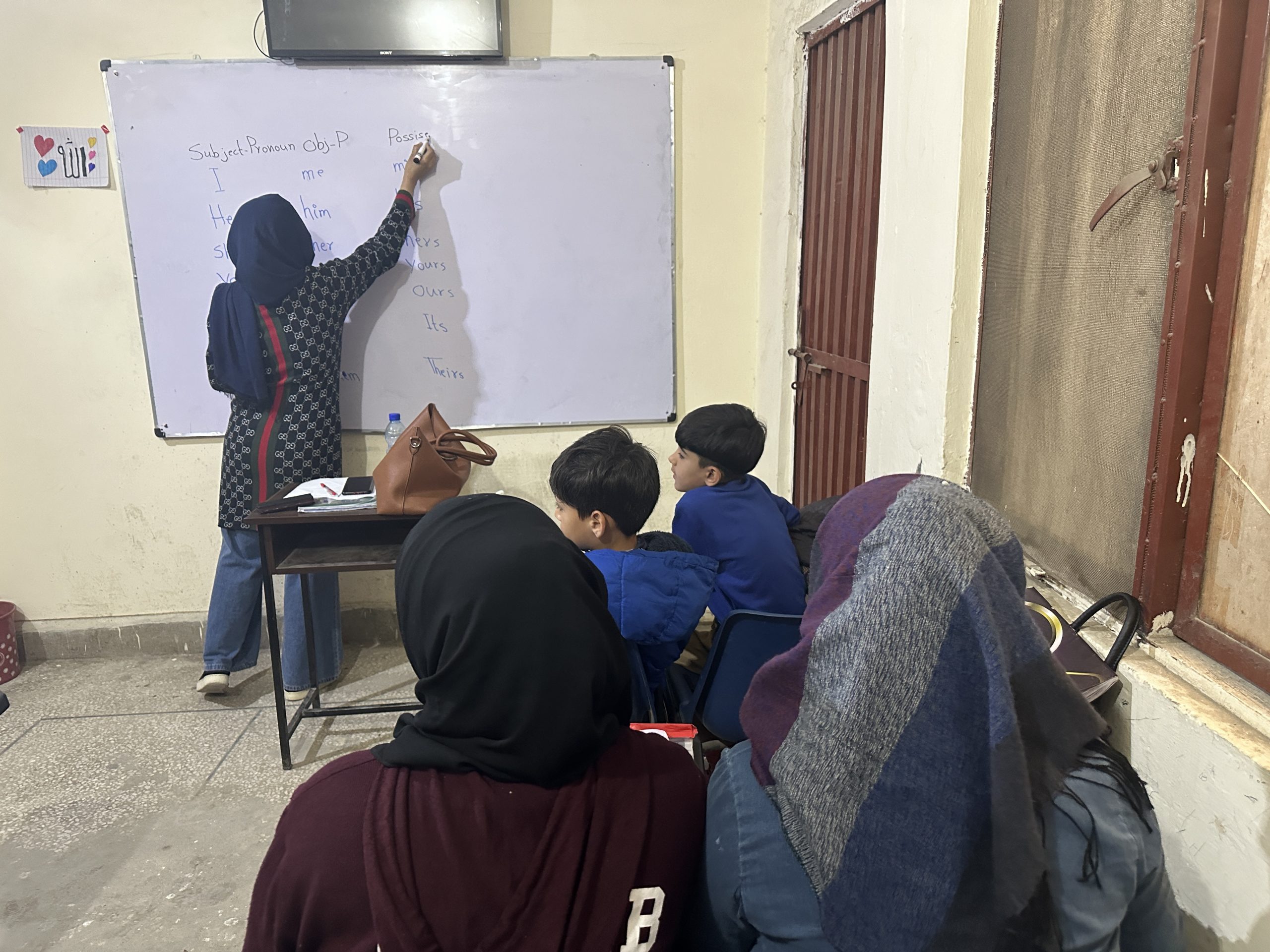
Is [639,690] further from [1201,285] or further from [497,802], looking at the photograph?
[1201,285]

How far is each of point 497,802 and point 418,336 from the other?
232 cm

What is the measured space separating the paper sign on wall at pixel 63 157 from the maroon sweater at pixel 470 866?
2709 millimetres

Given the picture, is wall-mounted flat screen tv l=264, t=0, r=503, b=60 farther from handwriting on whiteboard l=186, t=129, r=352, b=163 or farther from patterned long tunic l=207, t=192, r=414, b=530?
patterned long tunic l=207, t=192, r=414, b=530

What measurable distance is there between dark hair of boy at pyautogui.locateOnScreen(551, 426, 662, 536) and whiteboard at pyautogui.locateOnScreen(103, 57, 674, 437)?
1.37 m

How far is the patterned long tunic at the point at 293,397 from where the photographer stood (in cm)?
274

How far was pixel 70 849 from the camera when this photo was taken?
215 cm

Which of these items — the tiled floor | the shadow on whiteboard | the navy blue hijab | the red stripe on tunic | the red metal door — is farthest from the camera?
the shadow on whiteboard

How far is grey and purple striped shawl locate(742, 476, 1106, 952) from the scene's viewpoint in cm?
82

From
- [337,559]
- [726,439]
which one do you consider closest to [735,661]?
[726,439]

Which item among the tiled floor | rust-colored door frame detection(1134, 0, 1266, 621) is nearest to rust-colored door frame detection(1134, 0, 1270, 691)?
rust-colored door frame detection(1134, 0, 1266, 621)

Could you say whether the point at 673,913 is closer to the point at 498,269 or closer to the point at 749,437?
the point at 749,437

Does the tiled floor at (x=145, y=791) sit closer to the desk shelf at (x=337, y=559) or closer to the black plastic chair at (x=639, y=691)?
the desk shelf at (x=337, y=559)

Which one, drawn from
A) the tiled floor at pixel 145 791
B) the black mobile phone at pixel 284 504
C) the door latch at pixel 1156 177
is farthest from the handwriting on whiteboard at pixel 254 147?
the door latch at pixel 1156 177

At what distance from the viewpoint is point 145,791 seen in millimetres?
2402
